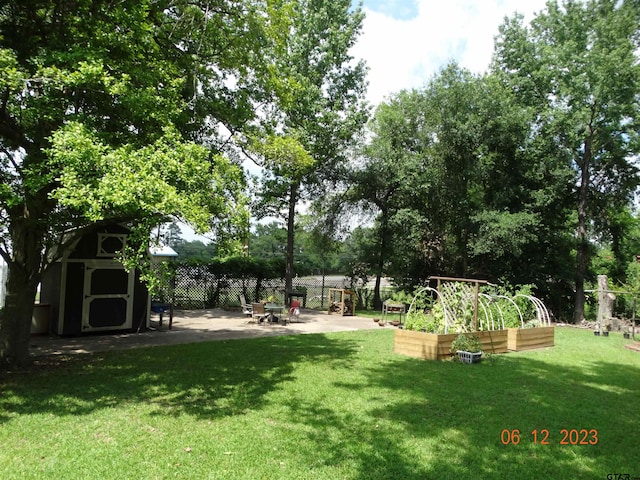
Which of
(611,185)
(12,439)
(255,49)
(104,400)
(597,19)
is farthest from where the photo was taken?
(611,185)

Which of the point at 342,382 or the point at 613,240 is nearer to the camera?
the point at 342,382

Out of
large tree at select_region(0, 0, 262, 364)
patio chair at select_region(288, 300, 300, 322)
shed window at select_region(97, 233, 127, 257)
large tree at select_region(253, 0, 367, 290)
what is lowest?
patio chair at select_region(288, 300, 300, 322)

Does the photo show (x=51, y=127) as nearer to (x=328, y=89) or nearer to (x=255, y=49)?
(x=255, y=49)

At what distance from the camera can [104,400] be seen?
5.58m

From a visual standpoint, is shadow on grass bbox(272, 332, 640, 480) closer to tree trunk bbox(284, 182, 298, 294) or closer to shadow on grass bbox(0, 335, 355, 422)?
shadow on grass bbox(0, 335, 355, 422)

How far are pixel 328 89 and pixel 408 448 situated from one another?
1739 centimetres

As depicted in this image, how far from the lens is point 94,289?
10.5 metres

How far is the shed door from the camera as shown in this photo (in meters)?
10.4

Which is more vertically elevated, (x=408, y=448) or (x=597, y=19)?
(x=597, y=19)

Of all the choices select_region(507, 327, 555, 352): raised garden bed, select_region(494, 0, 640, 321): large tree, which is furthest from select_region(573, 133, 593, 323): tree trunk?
select_region(507, 327, 555, 352): raised garden bed

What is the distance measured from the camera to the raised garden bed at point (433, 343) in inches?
336

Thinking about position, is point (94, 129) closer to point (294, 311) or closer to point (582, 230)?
point (294, 311)

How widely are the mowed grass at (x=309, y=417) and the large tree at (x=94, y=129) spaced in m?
2.17

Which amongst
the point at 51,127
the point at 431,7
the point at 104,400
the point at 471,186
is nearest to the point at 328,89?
the point at 471,186
